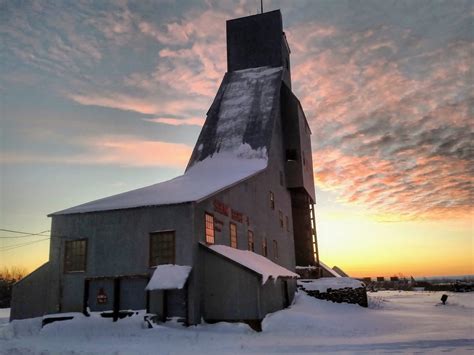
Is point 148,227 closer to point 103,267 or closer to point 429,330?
point 103,267

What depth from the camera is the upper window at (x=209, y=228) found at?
813 inches

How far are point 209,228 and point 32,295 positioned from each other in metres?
9.98

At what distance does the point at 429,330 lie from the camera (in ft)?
54.9

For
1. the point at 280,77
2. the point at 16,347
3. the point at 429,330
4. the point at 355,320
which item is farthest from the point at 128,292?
the point at 280,77

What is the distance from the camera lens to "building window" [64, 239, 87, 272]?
20953 millimetres

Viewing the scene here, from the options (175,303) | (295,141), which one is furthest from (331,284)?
(175,303)

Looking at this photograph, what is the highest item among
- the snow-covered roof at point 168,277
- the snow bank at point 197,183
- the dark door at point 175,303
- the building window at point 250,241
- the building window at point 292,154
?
the building window at point 292,154

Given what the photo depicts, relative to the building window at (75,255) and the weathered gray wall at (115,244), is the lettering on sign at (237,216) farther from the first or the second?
the building window at (75,255)

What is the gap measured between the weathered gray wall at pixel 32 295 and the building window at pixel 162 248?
20.3ft

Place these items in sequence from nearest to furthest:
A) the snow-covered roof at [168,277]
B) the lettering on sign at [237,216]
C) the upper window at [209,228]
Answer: the snow-covered roof at [168,277], the upper window at [209,228], the lettering on sign at [237,216]

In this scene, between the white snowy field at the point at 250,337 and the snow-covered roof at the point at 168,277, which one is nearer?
the white snowy field at the point at 250,337

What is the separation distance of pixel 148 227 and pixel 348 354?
11741mm

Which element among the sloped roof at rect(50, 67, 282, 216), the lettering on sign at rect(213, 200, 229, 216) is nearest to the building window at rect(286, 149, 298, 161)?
the sloped roof at rect(50, 67, 282, 216)

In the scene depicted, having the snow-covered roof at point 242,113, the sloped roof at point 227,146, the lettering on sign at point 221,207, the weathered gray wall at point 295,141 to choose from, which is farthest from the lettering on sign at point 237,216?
the weathered gray wall at point 295,141
